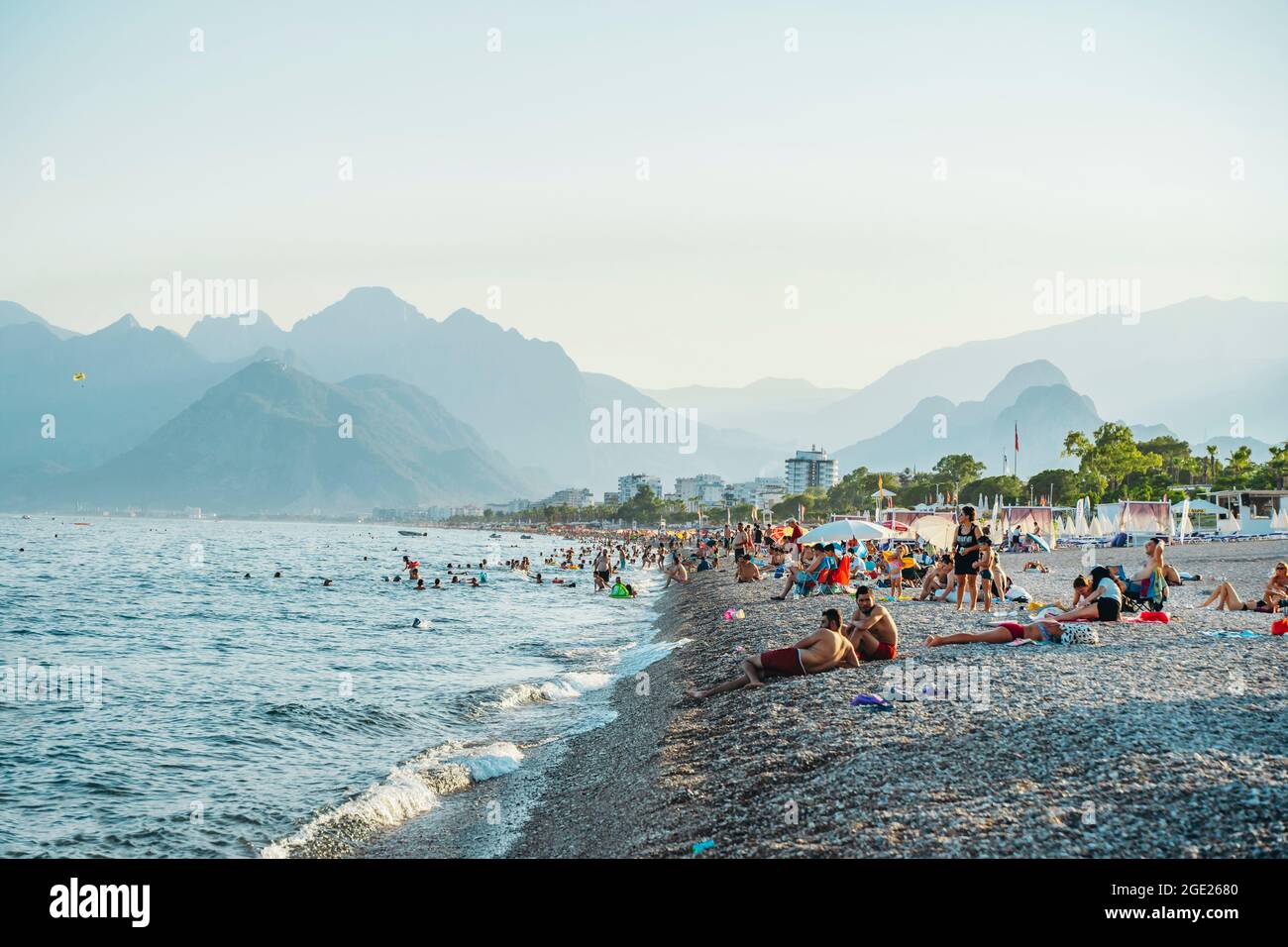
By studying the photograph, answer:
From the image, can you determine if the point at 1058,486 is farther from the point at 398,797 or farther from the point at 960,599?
the point at 398,797

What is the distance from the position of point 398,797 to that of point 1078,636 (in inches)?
370

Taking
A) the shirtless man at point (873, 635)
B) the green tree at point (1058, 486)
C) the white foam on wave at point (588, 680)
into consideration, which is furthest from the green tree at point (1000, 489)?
the shirtless man at point (873, 635)

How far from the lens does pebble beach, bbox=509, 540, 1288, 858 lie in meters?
6.00

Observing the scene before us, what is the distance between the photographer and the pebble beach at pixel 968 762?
600 cm

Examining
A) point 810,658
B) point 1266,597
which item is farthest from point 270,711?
point 1266,597

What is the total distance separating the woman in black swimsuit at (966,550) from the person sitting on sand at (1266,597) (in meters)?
4.64

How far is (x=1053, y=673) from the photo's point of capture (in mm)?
10727

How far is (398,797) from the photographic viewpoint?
1080cm

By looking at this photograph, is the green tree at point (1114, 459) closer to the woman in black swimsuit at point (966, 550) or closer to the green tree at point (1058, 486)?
the green tree at point (1058, 486)

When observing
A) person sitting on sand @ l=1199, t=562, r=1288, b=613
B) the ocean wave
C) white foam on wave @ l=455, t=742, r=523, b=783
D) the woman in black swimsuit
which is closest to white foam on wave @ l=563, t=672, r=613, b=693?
the ocean wave

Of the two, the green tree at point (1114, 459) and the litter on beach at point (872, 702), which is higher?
the green tree at point (1114, 459)

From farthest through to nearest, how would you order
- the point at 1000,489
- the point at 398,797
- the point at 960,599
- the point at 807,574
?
the point at 1000,489 < the point at 807,574 < the point at 960,599 < the point at 398,797
